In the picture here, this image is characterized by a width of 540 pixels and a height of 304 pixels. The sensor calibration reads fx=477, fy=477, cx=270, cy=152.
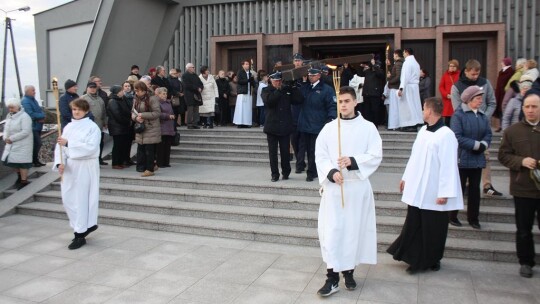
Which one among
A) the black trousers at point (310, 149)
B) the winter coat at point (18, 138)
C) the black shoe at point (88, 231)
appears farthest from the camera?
the winter coat at point (18, 138)

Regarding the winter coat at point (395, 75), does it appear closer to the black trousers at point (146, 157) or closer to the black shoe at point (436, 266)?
the black trousers at point (146, 157)

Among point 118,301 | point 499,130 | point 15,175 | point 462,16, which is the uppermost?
point 462,16

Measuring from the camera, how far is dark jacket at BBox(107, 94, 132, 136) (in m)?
9.40

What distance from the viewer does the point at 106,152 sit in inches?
420

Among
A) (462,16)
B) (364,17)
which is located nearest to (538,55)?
(462,16)

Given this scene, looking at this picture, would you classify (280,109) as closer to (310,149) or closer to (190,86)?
(310,149)

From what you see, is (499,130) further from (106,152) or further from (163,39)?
(163,39)

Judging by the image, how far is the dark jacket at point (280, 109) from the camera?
774 centimetres

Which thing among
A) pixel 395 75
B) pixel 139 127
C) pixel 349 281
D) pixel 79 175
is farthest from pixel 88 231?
pixel 395 75

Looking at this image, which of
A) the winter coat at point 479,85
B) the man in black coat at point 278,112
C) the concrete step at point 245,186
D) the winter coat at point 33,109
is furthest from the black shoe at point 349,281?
the winter coat at point 33,109

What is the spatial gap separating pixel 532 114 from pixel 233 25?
34.9ft

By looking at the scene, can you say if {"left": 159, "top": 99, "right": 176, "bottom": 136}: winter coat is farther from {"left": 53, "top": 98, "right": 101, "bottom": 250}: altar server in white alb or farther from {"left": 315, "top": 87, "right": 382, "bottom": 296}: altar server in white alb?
{"left": 315, "top": 87, "right": 382, "bottom": 296}: altar server in white alb

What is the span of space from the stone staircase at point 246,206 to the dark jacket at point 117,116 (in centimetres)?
82

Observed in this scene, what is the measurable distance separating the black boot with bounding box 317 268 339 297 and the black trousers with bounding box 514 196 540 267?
2.01 meters
